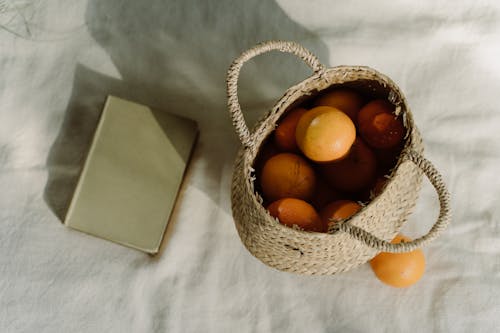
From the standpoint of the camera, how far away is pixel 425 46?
720mm

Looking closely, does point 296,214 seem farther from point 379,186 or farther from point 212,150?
point 212,150

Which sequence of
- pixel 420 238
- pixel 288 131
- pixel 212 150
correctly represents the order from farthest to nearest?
pixel 212 150 → pixel 288 131 → pixel 420 238

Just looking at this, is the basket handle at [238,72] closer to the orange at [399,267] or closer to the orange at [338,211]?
the orange at [338,211]

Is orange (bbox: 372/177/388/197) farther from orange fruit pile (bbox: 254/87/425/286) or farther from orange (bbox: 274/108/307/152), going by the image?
orange (bbox: 274/108/307/152)

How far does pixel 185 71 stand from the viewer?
742 millimetres

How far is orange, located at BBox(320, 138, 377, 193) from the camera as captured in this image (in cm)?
59

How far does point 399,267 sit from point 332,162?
0.48 ft

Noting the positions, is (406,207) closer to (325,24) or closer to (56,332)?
(325,24)

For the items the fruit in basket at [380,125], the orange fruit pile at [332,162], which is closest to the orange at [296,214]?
the orange fruit pile at [332,162]

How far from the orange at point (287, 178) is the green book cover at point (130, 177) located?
0.45 ft

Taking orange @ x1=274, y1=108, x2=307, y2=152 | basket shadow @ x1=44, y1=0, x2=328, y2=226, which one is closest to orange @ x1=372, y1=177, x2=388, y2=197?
orange @ x1=274, y1=108, x2=307, y2=152

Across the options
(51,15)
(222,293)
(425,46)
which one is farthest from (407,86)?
(51,15)

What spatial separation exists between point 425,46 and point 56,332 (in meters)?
0.61

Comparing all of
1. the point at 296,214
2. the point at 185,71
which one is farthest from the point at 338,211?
the point at 185,71
